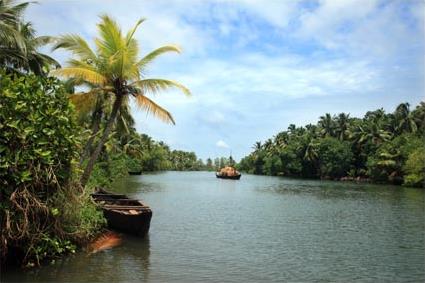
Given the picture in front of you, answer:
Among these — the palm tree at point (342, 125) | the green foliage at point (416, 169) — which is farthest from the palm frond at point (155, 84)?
the palm tree at point (342, 125)

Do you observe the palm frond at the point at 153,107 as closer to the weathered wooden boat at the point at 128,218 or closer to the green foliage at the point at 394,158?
the weathered wooden boat at the point at 128,218

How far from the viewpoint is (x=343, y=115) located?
8719 centimetres

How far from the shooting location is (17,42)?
673 inches

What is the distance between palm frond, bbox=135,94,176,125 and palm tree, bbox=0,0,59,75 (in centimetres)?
349

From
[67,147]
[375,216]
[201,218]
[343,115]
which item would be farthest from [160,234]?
[343,115]

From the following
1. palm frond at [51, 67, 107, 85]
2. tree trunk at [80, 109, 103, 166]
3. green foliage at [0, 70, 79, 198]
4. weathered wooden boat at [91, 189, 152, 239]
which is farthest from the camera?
tree trunk at [80, 109, 103, 166]

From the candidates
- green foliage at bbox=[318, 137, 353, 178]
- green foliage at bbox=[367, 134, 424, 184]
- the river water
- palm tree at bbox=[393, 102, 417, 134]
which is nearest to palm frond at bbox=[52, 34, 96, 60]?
the river water

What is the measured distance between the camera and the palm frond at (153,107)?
16375 millimetres

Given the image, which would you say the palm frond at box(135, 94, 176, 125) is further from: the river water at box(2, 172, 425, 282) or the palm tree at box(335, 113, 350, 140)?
the palm tree at box(335, 113, 350, 140)

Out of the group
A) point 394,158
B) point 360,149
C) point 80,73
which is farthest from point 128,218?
point 360,149

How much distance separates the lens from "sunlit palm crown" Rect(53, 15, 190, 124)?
1532cm

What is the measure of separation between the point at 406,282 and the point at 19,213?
10.1 metres

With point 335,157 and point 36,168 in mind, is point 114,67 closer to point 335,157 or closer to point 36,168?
point 36,168

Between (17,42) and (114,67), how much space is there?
15.2ft
